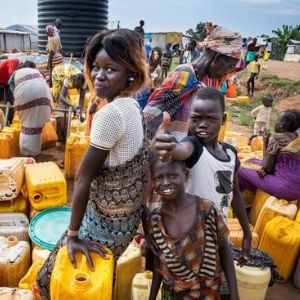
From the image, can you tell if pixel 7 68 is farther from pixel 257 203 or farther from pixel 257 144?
pixel 257 203

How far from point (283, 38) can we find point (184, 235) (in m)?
29.7

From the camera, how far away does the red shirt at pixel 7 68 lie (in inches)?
226

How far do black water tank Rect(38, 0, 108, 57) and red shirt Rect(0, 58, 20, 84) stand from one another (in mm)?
4461

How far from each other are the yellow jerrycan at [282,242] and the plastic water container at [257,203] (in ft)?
1.83

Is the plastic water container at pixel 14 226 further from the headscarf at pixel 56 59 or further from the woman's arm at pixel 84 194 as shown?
the headscarf at pixel 56 59

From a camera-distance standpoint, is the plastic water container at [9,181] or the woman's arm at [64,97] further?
the woman's arm at [64,97]

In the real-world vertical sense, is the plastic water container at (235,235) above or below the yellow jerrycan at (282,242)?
above

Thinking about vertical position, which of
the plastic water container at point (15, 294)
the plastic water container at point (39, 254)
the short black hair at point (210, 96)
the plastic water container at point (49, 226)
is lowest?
the plastic water container at point (39, 254)

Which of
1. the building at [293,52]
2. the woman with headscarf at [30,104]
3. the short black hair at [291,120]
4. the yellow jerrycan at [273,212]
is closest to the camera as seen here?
the yellow jerrycan at [273,212]

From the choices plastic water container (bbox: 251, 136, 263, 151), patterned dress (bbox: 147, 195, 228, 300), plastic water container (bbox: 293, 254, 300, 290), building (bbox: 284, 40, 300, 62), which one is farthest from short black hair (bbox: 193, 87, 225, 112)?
building (bbox: 284, 40, 300, 62)

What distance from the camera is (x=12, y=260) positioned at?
2.25m

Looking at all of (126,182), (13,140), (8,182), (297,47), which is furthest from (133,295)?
(297,47)

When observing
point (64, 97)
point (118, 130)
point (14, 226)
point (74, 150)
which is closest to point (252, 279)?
point (118, 130)

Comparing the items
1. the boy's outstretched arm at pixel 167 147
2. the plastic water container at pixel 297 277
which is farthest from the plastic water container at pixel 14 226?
the plastic water container at pixel 297 277
